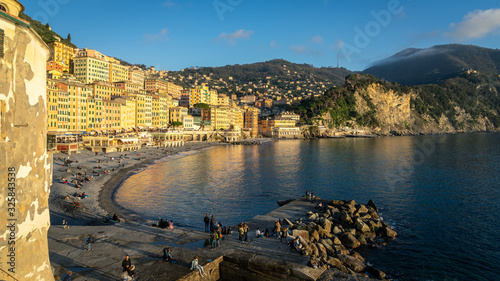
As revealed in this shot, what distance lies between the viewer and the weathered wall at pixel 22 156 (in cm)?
536

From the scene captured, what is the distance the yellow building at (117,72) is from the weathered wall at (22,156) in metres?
120

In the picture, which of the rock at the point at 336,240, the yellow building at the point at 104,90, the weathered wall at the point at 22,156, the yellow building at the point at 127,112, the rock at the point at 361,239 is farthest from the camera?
the yellow building at the point at 127,112

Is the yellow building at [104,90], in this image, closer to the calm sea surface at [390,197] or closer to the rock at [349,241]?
the calm sea surface at [390,197]

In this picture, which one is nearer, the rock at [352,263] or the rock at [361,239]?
the rock at [352,263]

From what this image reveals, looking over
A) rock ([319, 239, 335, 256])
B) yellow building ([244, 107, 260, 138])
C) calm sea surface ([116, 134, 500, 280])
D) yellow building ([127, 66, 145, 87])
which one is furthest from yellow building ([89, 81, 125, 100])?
yellow building ([244, 107, 260, 138])

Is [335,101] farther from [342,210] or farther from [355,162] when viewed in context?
[342,210]

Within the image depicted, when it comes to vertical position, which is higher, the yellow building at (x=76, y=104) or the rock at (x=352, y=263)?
the yellow building at (x=76, y=104)

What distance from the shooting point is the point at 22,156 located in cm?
574

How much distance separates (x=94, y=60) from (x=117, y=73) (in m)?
13.6

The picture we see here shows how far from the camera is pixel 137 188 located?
3859cm

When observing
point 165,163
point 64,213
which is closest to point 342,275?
point 64,213

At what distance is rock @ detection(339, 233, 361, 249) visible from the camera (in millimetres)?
20141

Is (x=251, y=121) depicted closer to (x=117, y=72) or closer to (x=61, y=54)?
(x=117, y=72)

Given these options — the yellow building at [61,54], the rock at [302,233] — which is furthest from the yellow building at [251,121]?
the rock at [302,233]
